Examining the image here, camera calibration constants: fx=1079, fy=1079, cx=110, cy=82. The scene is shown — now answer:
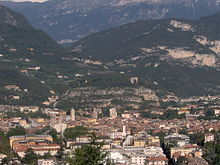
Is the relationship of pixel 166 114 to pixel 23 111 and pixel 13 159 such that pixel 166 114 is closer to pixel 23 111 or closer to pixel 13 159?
pixel 23 111

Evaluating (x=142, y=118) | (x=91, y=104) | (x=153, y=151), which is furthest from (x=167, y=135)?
(x=91, y=104)

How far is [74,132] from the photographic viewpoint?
140750mm

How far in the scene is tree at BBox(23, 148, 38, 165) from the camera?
4589 inches

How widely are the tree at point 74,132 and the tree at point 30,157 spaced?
610 inches

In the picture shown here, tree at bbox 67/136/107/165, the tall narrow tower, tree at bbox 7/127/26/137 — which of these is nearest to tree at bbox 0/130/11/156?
tree at bbox 7/127/26/137

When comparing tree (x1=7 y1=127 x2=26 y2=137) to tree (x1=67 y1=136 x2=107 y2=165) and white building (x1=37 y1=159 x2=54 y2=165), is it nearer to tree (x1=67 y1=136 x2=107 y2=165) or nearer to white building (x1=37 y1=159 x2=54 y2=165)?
white building (x1=37 y1=159 x2=54 y2=165)

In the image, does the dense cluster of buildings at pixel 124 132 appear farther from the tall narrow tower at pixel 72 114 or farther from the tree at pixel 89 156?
the tree at pixel 89 156

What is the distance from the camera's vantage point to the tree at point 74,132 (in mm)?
138750

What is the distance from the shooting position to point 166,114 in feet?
568

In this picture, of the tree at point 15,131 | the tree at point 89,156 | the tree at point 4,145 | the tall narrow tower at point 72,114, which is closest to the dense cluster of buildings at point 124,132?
the tall narrow tower at point 72,114

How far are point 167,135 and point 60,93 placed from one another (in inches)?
2328

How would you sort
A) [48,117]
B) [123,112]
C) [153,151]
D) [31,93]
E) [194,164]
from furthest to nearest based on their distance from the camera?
[31,93], [123,112], [48,117], [153,151], [194,164]

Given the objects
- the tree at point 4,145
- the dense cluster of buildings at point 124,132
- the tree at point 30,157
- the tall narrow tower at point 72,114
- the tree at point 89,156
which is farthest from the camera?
the tall narrow tower at point 72,114

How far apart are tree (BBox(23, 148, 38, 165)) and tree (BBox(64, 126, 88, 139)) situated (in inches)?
610
